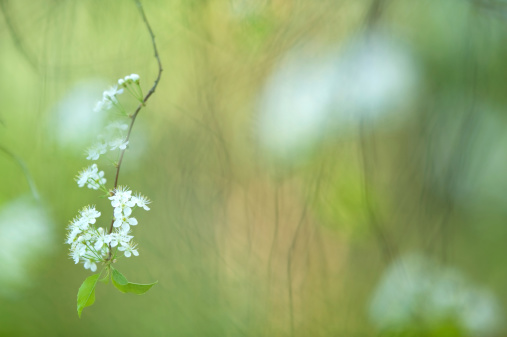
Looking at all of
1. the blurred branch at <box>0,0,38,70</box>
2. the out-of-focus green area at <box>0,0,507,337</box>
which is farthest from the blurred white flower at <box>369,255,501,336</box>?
the blurred branch at <box>0,0,38,70</box>

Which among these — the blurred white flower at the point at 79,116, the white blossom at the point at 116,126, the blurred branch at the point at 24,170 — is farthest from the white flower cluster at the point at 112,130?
the blurred branch at the point at 24,170

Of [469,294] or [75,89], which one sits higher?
[75,89]

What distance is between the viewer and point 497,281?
78 cm

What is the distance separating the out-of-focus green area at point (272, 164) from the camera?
777 mm

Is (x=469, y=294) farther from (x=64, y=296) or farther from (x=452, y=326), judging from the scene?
(x=64, y=296)

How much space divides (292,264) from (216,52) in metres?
Answer: 0.38

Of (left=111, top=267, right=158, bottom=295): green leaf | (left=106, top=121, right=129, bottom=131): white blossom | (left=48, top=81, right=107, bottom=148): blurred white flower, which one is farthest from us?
(left=48, top=81, right=107, bottom=148): blurred white flower

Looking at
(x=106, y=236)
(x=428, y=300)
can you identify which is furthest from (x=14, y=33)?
(x=428, y=300)

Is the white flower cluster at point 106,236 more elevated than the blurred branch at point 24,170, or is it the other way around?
the blurred branch at point 24,170

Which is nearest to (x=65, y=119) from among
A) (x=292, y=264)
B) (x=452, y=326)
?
(x=292, y=264)

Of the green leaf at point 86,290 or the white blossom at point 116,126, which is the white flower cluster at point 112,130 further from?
the green leaf at point 86,290

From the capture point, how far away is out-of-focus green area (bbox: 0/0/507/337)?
777 mm

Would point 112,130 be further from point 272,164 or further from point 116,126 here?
point 272,164

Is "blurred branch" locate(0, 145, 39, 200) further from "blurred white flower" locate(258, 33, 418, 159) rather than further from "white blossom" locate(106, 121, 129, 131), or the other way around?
"blurred white flower" locate(258, 33, 418, 159)
